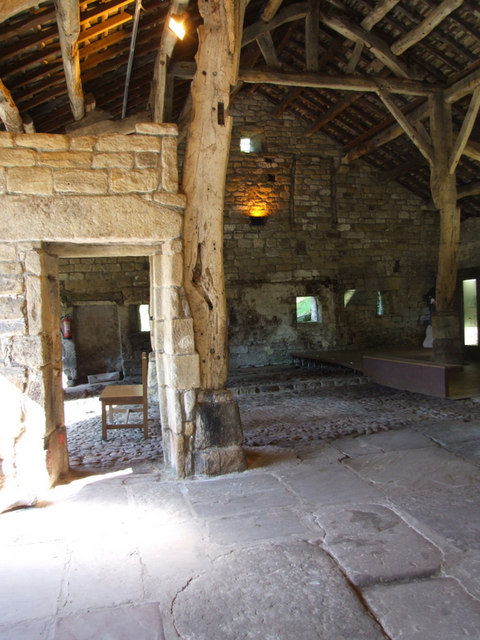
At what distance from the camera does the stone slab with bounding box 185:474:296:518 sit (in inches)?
121

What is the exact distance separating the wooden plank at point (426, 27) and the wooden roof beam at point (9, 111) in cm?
601

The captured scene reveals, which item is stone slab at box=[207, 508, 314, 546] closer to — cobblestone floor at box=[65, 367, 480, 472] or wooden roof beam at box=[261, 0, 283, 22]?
cobblestone floor at box=[65, 367, 480, 472]

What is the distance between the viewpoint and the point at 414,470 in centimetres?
370

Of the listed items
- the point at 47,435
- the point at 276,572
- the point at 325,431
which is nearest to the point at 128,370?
the point at 325,431

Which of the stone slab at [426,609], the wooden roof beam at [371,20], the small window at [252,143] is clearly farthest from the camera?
the small window at [252,143]

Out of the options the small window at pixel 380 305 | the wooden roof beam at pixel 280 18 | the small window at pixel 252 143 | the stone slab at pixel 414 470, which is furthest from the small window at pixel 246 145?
the stone slab at pixel 414 470

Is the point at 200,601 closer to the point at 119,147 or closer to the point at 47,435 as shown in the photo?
the point at 47,435

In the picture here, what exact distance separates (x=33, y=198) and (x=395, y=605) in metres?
3.27

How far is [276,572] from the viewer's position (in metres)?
2.30

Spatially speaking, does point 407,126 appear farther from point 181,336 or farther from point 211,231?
point 181,336

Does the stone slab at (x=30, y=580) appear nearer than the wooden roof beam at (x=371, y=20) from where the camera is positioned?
Yes

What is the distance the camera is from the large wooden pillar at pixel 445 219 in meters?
8.09

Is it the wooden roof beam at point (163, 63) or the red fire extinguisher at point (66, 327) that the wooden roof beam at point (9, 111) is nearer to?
the wooden roof beam at point (163, 63)

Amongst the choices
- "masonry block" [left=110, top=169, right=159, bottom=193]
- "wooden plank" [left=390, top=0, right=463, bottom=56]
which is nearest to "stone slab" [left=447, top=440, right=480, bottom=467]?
"masonry block" [left=110, top=169, right=159, bottom=193]
